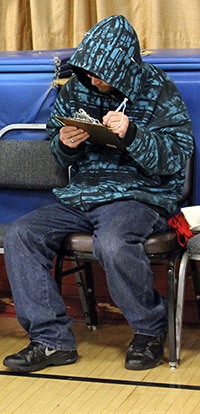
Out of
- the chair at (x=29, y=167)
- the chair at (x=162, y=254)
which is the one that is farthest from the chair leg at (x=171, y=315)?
the chair at (x=29, y=167)

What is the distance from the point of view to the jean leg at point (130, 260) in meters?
3.23

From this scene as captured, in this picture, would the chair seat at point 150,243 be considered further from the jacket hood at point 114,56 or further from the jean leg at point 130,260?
the jacket hood at point 114,56

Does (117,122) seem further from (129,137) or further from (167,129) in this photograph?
(167,129)

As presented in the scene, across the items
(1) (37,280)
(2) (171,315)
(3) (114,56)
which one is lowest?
(2) (171,315)

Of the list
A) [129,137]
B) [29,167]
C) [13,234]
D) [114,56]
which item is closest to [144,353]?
[13,234]

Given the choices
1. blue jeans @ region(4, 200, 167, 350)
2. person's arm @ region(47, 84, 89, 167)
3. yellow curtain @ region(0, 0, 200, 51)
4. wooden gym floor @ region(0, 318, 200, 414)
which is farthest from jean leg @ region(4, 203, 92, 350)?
yellow curtain @ region(0, 0, 200, 51)

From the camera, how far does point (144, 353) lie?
131 inches

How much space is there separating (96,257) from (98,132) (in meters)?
0.41

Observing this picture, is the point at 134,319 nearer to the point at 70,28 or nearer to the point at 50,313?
the point at 50,313

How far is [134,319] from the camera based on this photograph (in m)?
3.30

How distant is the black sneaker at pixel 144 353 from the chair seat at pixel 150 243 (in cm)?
30

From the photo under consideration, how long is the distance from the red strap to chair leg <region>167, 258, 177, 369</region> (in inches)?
4.2

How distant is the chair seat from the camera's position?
3.30 metres

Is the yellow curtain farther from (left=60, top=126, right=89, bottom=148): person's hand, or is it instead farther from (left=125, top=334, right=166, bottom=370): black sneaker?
(left=125, top=334, right=166, bottom=370): black sneaker
